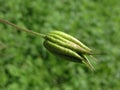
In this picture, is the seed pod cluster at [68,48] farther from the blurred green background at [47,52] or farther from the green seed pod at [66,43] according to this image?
the blurred green background at [47,52]

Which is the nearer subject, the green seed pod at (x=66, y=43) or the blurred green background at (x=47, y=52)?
the green seed pod at (x=66, y=43)

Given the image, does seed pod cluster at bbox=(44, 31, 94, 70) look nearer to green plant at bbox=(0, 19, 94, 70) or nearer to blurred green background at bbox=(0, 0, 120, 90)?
green plant at bbox=(0, 19, 94, 70)

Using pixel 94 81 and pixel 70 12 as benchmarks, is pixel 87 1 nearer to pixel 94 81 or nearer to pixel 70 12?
pixel 70 12

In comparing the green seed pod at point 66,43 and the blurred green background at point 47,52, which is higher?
the green seed pod at point 66,43

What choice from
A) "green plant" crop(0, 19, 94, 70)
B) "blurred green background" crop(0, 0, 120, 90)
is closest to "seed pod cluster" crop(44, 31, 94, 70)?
"green plant" crop(0, 19, 94, 70)

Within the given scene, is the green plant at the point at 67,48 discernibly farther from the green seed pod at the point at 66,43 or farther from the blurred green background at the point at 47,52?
the blurred green background at the point at 47,52

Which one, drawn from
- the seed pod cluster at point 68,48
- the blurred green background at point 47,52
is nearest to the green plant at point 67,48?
the seed pod cluster at point 68,48
